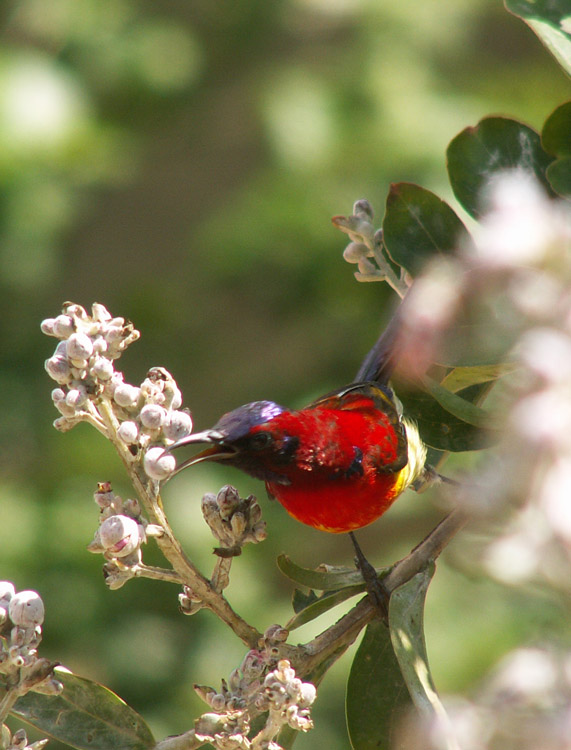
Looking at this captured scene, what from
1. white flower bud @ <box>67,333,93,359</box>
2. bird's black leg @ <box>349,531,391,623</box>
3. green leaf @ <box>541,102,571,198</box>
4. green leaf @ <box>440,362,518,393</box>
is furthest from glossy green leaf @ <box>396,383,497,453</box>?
white flower bud @ <box>67,333,93,359</box>

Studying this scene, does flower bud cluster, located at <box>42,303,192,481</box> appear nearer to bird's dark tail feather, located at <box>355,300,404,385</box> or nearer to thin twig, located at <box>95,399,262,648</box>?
thin twig, located at <box>95,399,262,648</box>

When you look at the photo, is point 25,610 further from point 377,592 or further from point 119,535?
point 377,592

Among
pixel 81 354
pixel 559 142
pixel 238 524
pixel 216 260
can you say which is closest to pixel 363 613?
pixel 238 524

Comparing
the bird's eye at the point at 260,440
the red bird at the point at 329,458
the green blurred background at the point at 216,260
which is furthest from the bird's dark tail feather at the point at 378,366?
the green blurred background at the point at 216,260

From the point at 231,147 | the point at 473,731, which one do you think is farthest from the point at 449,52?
the point at 473,731

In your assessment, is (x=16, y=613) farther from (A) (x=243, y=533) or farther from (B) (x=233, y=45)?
(B) (x=233, y=45)

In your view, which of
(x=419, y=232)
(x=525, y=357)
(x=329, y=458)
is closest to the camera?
(x=525, y=357)
